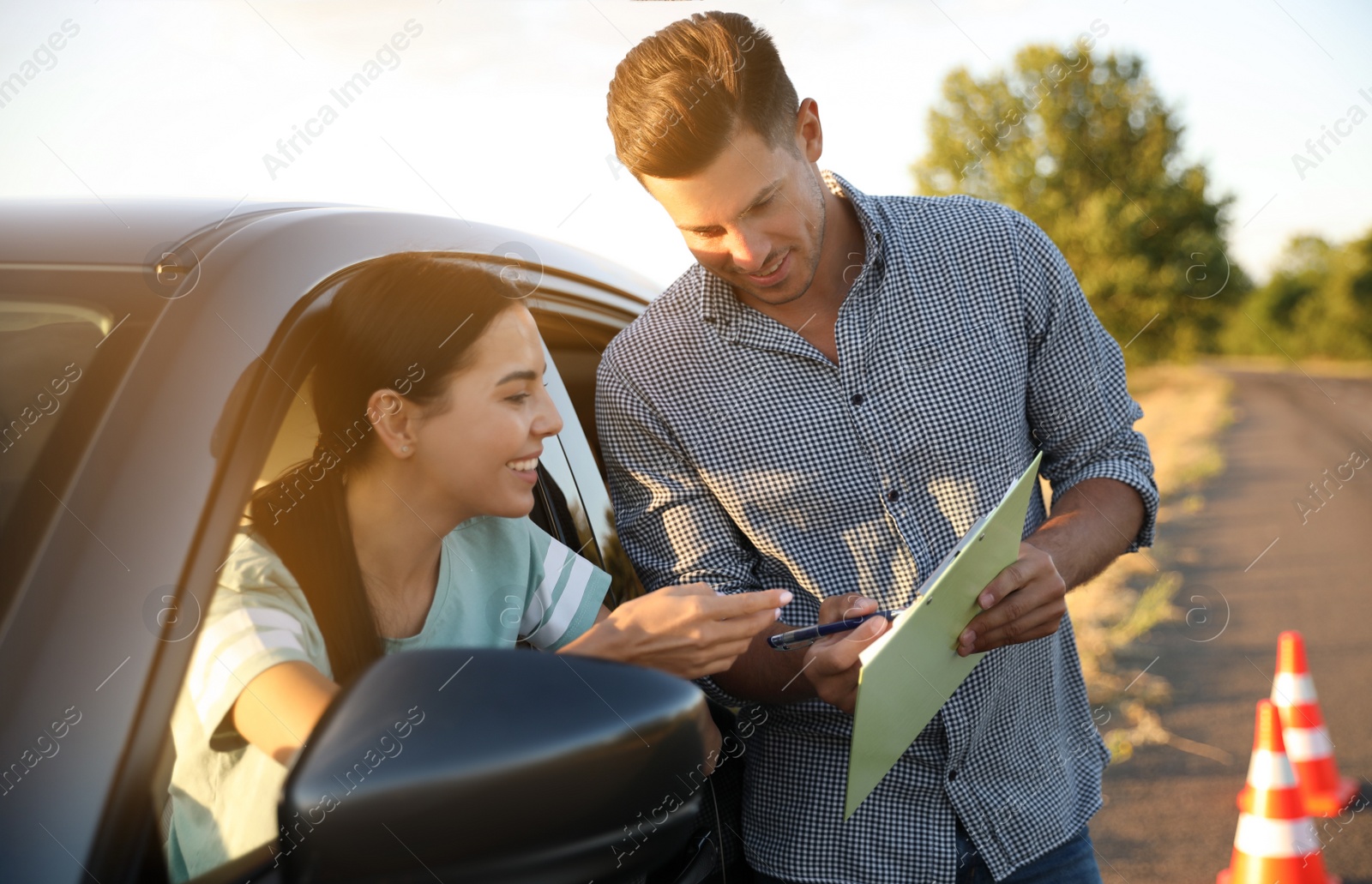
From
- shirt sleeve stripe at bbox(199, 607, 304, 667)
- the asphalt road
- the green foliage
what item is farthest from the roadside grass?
the green foliage

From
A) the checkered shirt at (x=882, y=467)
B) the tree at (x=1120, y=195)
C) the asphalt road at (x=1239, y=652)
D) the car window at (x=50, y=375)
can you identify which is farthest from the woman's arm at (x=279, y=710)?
the tree at (x=1120, y=195)

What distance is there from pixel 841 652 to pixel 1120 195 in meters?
26.6

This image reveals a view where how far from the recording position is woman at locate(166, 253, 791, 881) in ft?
3.57

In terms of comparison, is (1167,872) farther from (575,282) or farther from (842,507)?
(575,282)

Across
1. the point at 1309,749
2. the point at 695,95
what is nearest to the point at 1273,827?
the point at 1309,749

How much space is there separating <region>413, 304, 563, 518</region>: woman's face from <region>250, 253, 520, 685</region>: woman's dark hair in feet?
0.08

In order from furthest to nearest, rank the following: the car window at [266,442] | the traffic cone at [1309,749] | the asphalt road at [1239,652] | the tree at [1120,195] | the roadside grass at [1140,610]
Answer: the tree at [1120,195]
the roadside grass at [1140,610]
the asphalt road at [1239,652]
the traffic cone at [1309,749]
the car window at [266,442]

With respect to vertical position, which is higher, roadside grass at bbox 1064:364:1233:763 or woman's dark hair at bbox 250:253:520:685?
woman's dark hair at bbox 250:253:520:685

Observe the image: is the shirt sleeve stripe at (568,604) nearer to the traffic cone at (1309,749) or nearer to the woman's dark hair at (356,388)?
the woman's dark hair at (356,388)

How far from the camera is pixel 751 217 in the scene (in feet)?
7.04

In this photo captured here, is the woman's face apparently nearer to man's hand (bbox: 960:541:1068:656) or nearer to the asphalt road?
man's hand (bbox: 960:541:1068:656)

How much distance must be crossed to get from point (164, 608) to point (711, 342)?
1.29 m

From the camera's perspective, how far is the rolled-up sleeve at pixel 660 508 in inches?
84.4

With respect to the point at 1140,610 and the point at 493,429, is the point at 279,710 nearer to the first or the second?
the point at 493,429
